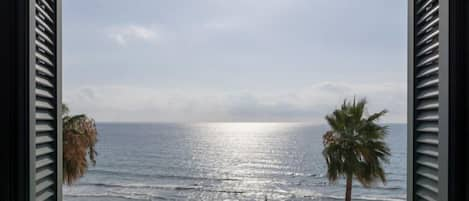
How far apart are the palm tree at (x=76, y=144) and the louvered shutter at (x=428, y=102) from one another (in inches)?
260

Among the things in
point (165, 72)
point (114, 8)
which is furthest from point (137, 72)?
point (114, 8)

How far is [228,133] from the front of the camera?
3164cm

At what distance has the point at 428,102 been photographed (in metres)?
1.10

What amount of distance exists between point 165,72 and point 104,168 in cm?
850

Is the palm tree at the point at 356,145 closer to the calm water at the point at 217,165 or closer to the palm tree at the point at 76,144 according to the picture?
the palm tree at the point at 76,144

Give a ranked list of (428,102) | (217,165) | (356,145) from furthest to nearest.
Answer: (217,165)
(356,145)
(428,102)

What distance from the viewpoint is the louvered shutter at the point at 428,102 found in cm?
96

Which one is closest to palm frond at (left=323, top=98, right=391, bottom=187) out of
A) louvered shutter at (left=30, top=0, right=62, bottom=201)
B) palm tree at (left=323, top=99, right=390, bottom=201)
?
palm tree at (left=323, top=99, right=390, bottom=201)

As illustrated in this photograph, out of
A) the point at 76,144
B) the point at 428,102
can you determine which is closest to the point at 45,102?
the point at 428,102

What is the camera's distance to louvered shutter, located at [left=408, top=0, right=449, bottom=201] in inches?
37.8

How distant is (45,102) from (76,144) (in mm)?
6575

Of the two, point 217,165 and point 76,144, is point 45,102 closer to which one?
point 76,144

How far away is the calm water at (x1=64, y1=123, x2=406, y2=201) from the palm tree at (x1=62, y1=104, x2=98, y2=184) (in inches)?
496
